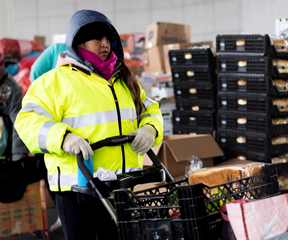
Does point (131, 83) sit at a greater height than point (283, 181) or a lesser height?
greater

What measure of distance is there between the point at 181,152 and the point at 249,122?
0.85m

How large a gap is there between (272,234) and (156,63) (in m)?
4.45

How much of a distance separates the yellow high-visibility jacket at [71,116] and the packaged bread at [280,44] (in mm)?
2367

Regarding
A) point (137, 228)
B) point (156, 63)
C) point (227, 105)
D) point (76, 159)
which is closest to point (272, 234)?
point (137, 228)

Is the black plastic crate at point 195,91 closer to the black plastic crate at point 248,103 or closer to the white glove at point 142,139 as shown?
the black plastic crate at point 248,103

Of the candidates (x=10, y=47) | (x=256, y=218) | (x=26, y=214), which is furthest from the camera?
(x=10, y=47)

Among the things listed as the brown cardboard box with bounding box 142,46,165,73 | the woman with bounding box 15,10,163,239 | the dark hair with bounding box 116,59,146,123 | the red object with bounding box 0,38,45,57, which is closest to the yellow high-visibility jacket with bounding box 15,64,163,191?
the woman with bounding box 15,10,163,239

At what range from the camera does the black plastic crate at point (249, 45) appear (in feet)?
12.2

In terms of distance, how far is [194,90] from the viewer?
438 cm

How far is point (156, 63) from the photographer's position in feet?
18.7

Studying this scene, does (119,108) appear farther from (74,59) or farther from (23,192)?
(23,192)

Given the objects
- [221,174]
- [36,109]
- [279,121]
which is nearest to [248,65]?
[279,121]

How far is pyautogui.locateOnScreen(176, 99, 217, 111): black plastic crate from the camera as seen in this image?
14.1 ft

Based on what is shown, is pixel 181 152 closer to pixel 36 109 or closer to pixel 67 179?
pixel 67 179
